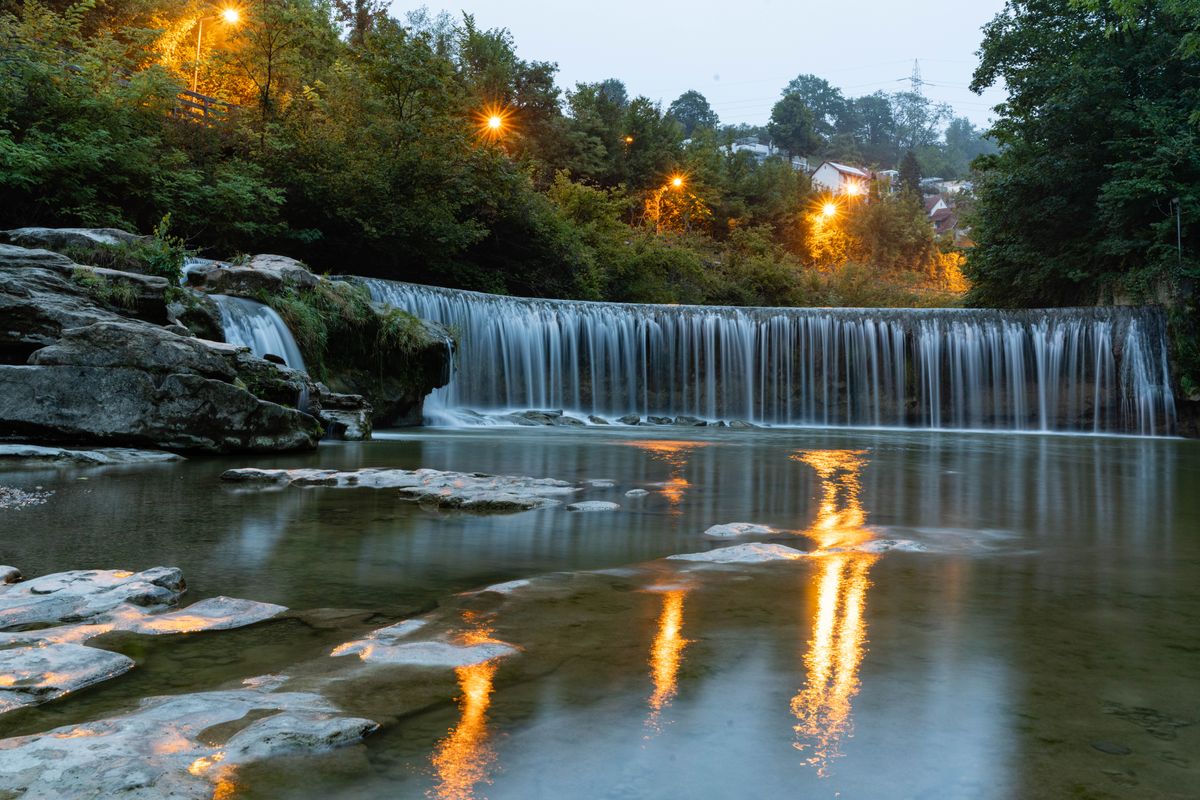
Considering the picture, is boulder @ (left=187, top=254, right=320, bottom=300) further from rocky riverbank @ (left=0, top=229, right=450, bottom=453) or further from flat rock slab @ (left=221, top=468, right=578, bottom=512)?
flat rock slab @ (left=221, top=468, right=578, bottom=512)

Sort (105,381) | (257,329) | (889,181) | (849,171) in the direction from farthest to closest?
(849,171)
(889,181)
(257,329)
(105,381)

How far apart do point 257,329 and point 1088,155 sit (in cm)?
2136

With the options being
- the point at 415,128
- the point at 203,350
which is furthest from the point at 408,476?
the point at 415,128

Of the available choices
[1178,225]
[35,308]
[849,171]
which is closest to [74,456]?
[35,308]

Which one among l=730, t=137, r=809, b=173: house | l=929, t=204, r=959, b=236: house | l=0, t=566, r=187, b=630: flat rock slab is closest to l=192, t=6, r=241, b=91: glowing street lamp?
l=0, t=566, r=187, b=630: flat rock slab

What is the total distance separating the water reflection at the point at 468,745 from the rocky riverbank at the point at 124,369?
7184 mm

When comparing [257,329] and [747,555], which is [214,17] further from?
[747,555]

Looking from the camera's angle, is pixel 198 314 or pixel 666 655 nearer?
pixel 666 655

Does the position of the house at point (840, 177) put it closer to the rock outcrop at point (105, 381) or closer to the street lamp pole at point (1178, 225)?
the street lamp pole at point (1178, 225)

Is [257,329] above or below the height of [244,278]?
below

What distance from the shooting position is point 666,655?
2.53 metres

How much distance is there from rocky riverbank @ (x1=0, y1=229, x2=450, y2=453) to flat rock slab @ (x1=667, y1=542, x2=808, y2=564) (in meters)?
6.24

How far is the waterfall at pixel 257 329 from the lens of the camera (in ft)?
39.2

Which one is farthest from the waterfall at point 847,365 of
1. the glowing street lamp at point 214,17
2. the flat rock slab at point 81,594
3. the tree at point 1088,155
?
the flat rock slab at point 81,594
